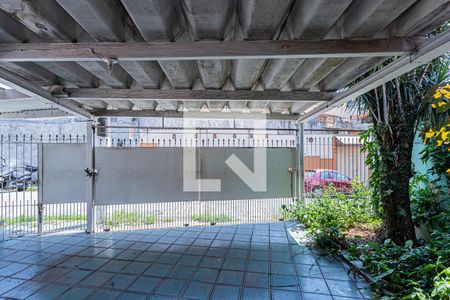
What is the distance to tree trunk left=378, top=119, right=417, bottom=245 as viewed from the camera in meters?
A: 3.13

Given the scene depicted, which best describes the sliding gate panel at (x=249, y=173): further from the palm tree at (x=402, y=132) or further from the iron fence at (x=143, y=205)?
the palm tree at (x=402, y=132)

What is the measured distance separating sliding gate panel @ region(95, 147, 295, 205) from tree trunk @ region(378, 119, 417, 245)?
2.13 m

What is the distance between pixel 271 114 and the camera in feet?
16.8

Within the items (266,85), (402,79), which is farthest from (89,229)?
(402,79)

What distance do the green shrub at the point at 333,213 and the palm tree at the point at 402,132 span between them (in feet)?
2.30

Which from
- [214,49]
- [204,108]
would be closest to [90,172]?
[204,108]

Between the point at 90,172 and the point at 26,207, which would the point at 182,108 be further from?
the point at 26,207

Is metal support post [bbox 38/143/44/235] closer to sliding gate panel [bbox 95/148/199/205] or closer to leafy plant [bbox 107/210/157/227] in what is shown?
sliding gate panel [bbox 95/148/199/205]

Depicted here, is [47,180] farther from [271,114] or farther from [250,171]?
[271,114]

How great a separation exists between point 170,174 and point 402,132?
3838mm

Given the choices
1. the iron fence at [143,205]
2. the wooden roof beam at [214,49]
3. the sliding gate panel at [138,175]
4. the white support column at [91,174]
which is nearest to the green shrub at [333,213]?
the iron fence at [143,205]

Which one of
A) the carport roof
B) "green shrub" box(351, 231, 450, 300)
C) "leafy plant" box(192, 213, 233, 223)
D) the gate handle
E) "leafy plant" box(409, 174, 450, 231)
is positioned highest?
the carport roof

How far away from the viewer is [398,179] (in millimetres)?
3141

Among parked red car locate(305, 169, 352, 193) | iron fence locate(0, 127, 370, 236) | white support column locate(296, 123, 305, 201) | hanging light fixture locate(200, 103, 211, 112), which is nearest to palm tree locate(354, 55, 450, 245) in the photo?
white support column locate(296, 123, 305, 201)
